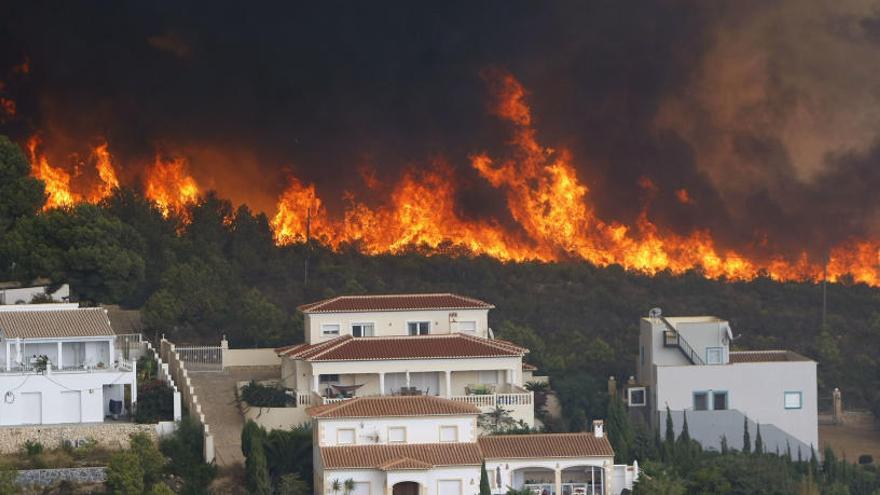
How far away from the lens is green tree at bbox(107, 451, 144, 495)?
238ft

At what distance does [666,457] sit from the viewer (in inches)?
3150

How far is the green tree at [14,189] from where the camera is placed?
3529 inches

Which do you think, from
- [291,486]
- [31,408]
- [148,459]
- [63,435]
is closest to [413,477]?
[291,486]

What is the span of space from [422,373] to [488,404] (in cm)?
299

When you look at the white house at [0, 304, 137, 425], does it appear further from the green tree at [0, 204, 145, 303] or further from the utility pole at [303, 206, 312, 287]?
the utility pole at [303, 206, 312, 287]

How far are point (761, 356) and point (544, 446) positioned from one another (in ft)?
55.9

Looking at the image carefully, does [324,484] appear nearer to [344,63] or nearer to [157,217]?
[157,217]

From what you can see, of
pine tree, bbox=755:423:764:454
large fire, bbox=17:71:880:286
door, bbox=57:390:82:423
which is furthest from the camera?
large fire, bbox=17:71:880:286

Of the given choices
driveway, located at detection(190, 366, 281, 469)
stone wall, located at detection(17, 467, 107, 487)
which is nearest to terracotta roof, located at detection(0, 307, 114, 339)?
driveway, located at detection(190, 366, 281, 469)

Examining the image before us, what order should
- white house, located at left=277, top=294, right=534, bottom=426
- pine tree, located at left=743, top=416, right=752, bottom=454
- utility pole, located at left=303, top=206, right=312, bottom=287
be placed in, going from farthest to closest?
utility pole, located at left=303, top=206, right=312, bottom=287 → pine tree, located at left=743, top=416, right=752, bottom=454 → white house, located at left=277, top=294, right=534, bottom=426

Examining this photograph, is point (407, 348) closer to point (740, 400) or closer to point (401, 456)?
point (401, 456)

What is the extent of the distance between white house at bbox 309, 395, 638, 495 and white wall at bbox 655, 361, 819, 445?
1125cm

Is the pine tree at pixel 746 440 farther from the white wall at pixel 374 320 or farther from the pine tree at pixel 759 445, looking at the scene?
the white wall at pixel 374 320

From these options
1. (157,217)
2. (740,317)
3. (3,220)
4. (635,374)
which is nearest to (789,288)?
(740,317)
